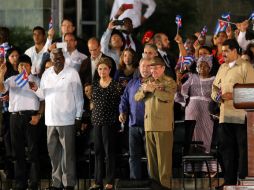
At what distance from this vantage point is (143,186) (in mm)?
13617

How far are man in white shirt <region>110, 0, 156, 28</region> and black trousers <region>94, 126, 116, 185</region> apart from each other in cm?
388

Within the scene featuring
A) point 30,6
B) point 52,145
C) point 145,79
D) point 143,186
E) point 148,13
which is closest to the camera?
point 143,186

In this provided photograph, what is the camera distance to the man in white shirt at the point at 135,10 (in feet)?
64.6

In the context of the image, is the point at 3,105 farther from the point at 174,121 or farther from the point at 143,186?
the point at 143,186

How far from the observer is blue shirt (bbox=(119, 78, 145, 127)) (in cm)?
1575

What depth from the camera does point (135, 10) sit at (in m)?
19.8

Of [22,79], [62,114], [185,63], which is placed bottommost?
[62,114]

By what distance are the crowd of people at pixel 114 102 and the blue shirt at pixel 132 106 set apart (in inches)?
0.6

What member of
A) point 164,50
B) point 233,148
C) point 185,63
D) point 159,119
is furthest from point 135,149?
point 164,50

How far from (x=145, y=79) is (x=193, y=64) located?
1.79m

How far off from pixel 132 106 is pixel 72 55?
2.33m

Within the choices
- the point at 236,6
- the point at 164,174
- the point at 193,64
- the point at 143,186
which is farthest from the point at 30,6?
the point at 143,186

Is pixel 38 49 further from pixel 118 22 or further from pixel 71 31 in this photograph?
pixel 118 22

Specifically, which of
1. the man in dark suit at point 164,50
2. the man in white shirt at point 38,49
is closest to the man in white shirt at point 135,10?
the man in dark suit at point 164,50
